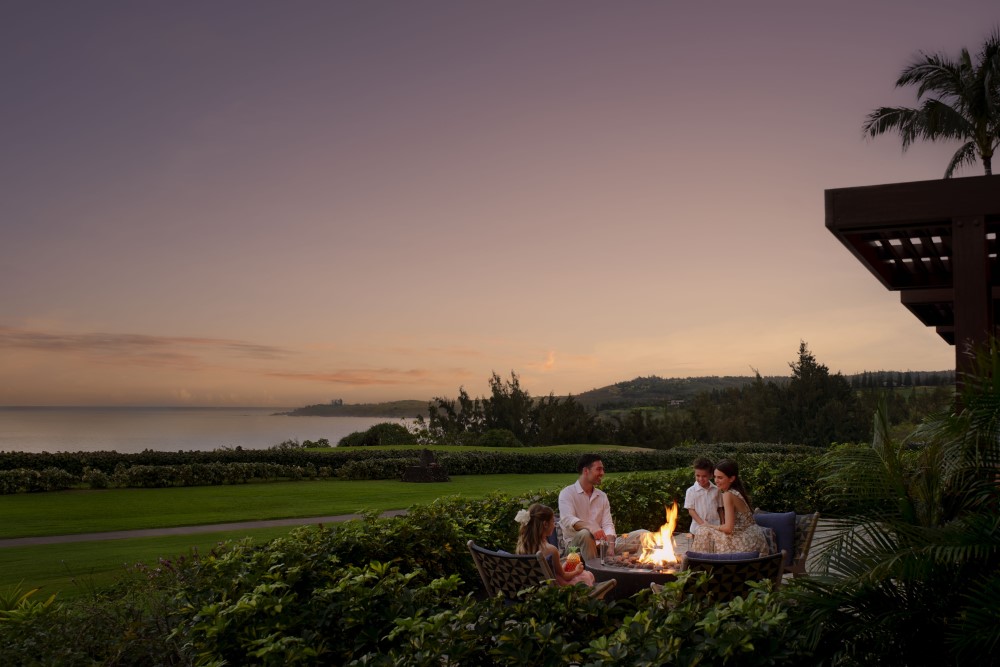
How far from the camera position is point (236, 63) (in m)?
20.1

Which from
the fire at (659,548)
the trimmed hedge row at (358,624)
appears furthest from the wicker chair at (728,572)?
the fire at (659,548)

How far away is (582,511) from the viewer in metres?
8.44

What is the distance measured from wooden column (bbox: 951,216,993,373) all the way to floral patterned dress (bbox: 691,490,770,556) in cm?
241

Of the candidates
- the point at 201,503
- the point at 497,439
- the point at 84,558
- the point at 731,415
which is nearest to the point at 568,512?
the point at 84,558

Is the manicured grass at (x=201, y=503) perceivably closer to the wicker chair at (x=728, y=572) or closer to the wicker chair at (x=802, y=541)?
the wicker chair at (x=802, y=541)

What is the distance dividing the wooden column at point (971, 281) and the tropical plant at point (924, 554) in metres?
3.30

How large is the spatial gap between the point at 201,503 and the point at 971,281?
58.1 feet

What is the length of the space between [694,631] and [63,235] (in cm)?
2710

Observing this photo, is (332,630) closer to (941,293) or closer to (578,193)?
(941,293)

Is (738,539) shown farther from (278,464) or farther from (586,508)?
(278,464)

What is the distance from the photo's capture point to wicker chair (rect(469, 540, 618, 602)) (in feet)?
18.8

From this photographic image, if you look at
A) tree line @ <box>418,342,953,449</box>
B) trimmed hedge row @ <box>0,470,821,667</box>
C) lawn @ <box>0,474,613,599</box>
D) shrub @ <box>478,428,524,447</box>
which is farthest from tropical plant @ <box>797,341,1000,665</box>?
tree line @ <box>418,342,953,449</box>

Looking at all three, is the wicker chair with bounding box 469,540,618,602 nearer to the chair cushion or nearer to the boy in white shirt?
the chair cushion

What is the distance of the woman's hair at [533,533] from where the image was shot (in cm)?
632
